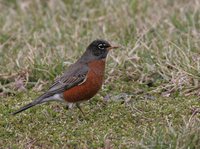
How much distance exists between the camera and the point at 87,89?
7227 millimetres

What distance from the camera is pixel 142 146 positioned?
5629 mm

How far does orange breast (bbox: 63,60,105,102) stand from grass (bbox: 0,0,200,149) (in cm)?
22

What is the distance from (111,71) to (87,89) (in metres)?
1.14

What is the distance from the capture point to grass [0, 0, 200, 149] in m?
6.46

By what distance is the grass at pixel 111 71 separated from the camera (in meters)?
6.46

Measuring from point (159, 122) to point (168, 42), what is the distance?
2.31 meters

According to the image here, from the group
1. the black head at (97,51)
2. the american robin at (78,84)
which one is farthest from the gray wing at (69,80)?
the black head at (97,51)

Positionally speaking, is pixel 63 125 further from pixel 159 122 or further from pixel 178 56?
pixel 178 56

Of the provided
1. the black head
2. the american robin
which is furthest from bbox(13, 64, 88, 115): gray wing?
the black head

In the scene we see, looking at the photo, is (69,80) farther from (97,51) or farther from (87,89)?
(97,51)

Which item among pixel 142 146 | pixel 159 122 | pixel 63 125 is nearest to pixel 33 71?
pixel 63 125

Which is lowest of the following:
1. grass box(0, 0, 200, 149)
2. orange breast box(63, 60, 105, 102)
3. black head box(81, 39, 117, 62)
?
grass box(0, 0, 200, 149)

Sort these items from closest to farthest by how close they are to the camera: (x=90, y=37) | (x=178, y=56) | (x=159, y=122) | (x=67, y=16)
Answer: (x=159, y=122)
(x=178, y=56)
(x=90, y=37)
(x=67, y=16)

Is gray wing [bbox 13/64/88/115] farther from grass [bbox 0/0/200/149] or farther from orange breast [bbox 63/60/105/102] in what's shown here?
grass [bbox 0/0/200/149]
